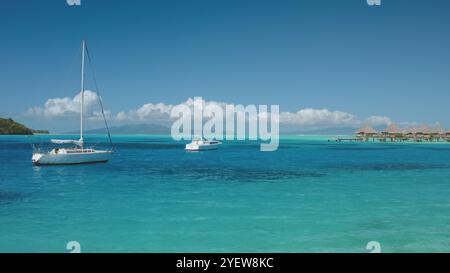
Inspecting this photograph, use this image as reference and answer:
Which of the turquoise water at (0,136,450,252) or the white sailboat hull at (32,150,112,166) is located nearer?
the turquoise water at (0,136,450,252)

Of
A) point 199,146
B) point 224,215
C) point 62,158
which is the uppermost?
point 62,158

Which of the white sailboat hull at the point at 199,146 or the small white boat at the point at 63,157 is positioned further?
the white sailboat hull at the point at 199,146

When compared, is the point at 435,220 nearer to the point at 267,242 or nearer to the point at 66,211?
the point at 267,242

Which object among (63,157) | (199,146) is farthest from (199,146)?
(63,157)

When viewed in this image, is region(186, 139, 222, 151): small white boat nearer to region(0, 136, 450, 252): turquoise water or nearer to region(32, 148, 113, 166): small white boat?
region(32, 148, 113, 166): small white boat

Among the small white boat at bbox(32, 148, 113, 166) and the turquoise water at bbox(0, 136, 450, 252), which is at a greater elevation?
the small white boat at bbox(32, 148, 113, 166)

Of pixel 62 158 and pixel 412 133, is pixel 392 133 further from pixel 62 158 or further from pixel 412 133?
pixel 62 158

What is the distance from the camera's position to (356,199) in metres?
17.8

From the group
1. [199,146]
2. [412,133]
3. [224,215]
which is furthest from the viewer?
[412,133]

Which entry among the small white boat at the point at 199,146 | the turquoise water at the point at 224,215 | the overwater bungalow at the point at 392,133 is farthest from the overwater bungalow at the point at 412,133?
the turquoise water at the point at 224,215

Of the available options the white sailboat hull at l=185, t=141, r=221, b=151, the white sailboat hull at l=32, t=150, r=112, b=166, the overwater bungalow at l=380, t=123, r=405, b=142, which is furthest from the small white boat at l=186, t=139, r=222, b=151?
the overwater bungalow at l=380, t=123, r=405, b=142

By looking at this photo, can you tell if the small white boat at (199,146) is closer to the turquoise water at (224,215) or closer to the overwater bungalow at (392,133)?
the turquoise water at (224,215)
